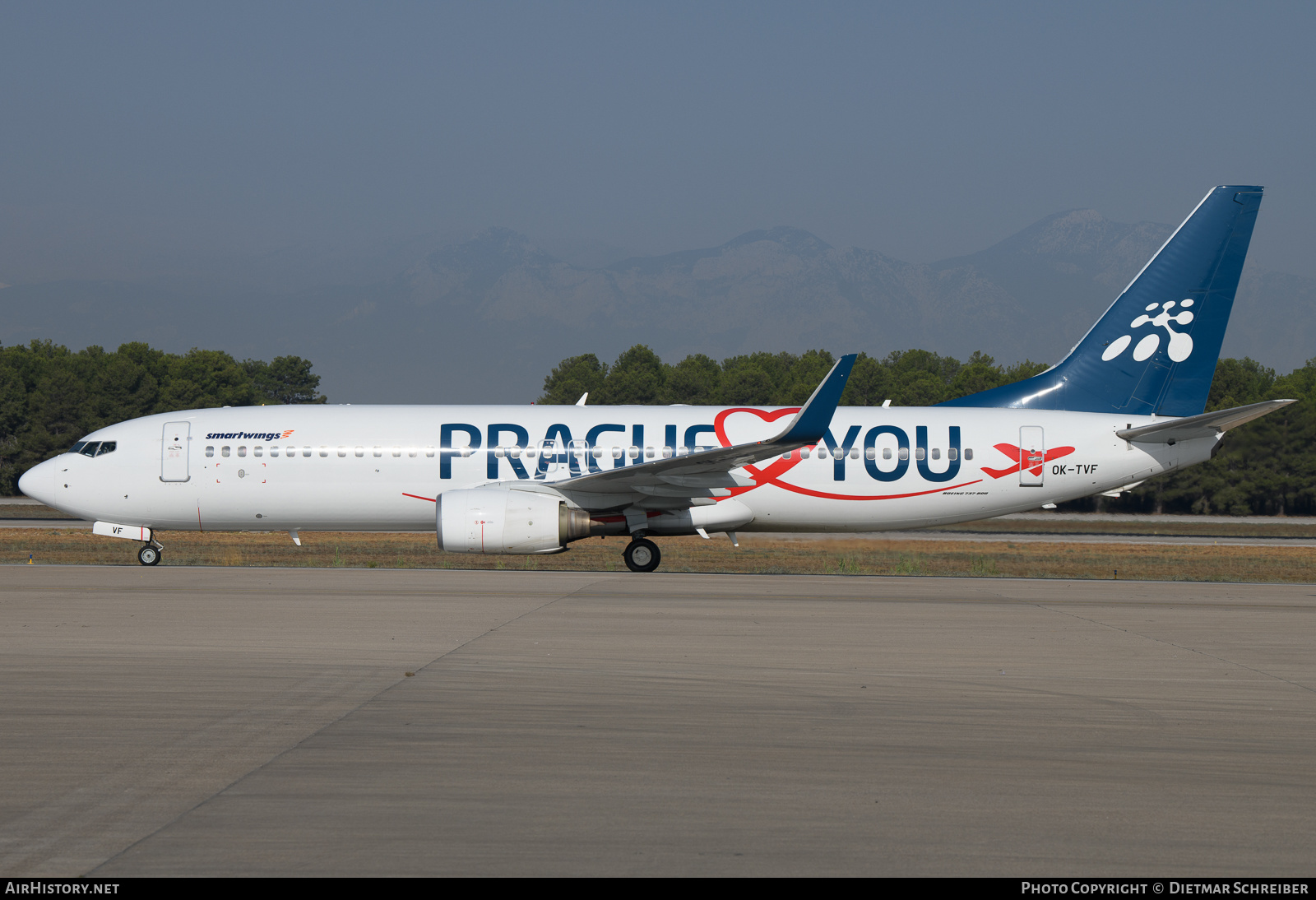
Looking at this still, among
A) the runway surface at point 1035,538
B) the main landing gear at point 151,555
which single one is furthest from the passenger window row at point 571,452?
the runway surface at point 1035,538

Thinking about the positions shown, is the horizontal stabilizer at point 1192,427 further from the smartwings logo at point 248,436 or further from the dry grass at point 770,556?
the smartwings logo at point 248,436

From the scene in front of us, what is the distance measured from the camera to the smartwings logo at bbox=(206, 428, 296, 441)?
23.7m

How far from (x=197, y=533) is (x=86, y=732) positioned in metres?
35.8

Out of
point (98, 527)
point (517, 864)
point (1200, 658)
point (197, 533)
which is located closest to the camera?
point (517, 864)

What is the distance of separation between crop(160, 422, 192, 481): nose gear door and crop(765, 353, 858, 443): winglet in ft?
40.1

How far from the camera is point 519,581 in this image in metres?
19.8

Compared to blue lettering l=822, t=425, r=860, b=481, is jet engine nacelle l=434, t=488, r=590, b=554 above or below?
below

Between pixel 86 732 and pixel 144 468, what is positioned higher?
pixel 144 468

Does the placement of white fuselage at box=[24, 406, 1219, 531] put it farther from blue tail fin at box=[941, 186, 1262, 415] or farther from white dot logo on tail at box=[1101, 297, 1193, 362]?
white dot logo on tail at box=[1101, 297, 1193, 362]

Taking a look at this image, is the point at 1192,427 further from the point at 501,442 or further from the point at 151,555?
the point at 151,555

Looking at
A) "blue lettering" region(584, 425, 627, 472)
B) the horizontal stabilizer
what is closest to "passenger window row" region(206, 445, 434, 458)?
"blue lettering" region(584, 425, 627, 472)

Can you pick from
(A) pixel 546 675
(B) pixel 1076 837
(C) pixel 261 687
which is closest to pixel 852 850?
(B) pixel 1076 837

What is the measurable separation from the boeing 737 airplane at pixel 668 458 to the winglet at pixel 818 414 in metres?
1.87

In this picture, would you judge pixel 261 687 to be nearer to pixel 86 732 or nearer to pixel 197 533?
pixel 86 732
